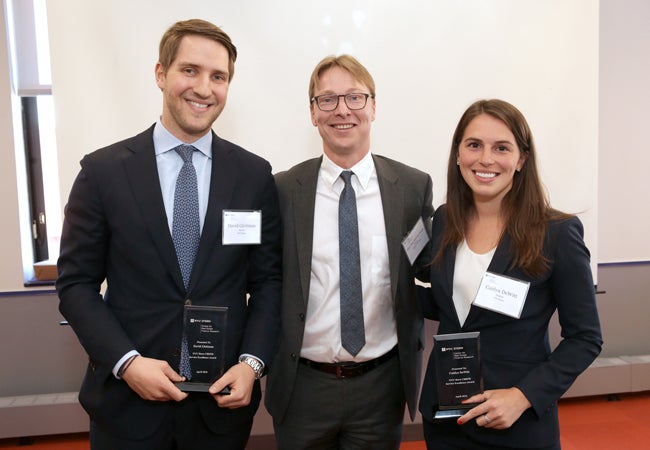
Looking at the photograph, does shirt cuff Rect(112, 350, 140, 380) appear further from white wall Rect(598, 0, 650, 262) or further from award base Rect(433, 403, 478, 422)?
white wall Rect(598, 0, 650, 262)

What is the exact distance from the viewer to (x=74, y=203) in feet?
5.34

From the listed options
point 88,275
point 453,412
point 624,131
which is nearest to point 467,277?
point 453,412

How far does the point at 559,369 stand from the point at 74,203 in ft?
5.45

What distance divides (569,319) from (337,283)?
84 cm

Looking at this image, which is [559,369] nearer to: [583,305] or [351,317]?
[583,305]

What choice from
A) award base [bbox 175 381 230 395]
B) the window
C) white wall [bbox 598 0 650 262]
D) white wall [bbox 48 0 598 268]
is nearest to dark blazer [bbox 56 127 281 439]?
award base [bbox 175 381 230 395]

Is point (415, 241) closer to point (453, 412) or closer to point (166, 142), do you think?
point (453, 412)

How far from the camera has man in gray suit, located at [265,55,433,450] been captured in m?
1.98

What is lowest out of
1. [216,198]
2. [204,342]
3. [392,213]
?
[204,342]

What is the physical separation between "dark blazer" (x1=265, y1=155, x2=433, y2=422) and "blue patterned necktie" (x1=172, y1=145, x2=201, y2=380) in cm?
46

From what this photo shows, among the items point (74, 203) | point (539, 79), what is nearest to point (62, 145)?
point (74, 203)

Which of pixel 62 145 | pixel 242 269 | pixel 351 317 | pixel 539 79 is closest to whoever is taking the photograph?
pixel 242 269

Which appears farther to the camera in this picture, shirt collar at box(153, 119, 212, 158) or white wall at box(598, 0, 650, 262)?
white wall at box(598, 0, 650, 262)

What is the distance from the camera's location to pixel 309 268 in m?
1.98
